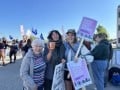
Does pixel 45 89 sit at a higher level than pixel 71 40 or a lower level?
lower

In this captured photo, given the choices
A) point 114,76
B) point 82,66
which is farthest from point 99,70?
point 114,76

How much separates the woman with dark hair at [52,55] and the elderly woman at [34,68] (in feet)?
0.83

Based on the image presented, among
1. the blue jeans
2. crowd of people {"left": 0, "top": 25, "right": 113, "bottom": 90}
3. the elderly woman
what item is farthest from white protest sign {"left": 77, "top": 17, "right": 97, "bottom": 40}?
the blue jeans

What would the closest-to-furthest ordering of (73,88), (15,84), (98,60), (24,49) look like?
(73,88) < (98,60) < (15,84) < (24,49)

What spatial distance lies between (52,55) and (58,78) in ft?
1.53

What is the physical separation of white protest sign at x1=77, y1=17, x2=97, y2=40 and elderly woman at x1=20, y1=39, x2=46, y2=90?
1.16 metres

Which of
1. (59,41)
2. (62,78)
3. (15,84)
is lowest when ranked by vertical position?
(15,84)

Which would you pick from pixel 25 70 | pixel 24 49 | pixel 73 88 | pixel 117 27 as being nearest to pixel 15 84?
pixel 24 49

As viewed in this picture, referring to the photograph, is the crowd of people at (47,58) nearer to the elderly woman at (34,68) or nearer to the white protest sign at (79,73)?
the elderly woman at (34,68)

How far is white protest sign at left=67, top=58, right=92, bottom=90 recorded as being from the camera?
578 centimetres

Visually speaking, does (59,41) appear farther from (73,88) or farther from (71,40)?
(73,88)

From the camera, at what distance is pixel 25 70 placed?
5.07 meters

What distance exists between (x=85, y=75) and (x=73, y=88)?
13.9 inches

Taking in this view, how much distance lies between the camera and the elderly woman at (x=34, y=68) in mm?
5078
